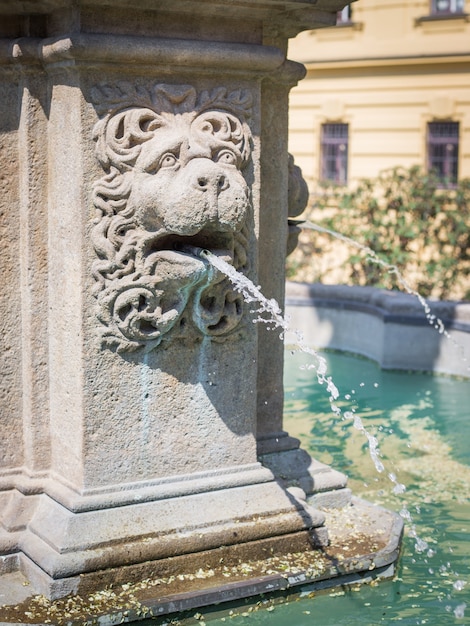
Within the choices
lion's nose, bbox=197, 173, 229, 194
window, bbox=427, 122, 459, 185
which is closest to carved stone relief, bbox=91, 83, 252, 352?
lion's nose, bbox=197, 173, 229, 194

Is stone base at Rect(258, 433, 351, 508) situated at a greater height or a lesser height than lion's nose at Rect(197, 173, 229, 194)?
lesser

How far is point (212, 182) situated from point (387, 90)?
1598 centimetres

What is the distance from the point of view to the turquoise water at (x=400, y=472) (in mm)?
4172

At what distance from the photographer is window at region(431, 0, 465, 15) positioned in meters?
19.0

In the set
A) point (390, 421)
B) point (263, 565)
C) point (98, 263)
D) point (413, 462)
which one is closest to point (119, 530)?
point (263, 565)

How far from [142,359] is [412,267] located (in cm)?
871

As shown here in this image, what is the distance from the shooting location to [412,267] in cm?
1255

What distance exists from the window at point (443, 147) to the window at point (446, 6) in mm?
1814

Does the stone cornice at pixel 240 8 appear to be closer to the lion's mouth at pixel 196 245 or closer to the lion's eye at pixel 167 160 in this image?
the lion's eye at pixel 167 160

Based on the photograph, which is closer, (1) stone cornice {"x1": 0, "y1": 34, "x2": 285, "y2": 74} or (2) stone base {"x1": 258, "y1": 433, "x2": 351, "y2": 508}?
(1) stone cornice {"x1": 0, "y1": 34, "x2": 285, "y2": 74}

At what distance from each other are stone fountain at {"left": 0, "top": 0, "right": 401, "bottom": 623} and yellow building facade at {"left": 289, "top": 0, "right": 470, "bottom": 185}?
14391 millimetres

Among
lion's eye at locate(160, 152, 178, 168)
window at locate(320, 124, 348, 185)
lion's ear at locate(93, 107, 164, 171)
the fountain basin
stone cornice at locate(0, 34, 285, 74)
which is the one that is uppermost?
window at locate(320, 124, 348, 185)

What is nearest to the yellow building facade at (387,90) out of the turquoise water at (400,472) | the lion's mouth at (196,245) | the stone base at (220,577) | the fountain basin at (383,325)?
the fountain basin at (383,325)

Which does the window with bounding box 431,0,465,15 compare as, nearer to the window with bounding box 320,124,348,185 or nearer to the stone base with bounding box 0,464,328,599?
the window with bounding box 320,124,348,185
